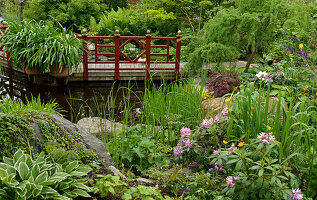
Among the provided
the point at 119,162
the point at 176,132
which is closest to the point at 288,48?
the point at 176,132

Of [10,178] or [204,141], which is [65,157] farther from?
[204,141]

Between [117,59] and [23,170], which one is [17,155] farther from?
[117,59]

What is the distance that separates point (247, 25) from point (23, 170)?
498 centimetres

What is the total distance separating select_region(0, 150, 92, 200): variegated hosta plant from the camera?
2.09 m

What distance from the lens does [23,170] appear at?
86.8 inches

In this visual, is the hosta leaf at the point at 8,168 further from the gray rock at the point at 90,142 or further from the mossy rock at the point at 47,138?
the gray rock at the point at 90,142

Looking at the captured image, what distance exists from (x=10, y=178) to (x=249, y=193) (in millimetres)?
1660

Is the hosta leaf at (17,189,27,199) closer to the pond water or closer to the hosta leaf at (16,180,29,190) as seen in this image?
the hosta leaf at (16,180,29,190)

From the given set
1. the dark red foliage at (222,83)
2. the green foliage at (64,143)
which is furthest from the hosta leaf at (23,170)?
the dark red foliage at (222,83)

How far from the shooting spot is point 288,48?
5.75 metres

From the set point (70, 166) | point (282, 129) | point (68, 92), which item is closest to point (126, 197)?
point (70, 166)

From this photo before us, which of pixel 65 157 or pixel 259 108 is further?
pixel 259 108

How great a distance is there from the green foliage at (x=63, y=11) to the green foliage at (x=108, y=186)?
32.6ft

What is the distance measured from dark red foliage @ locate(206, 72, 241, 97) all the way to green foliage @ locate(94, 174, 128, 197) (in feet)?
11.1
